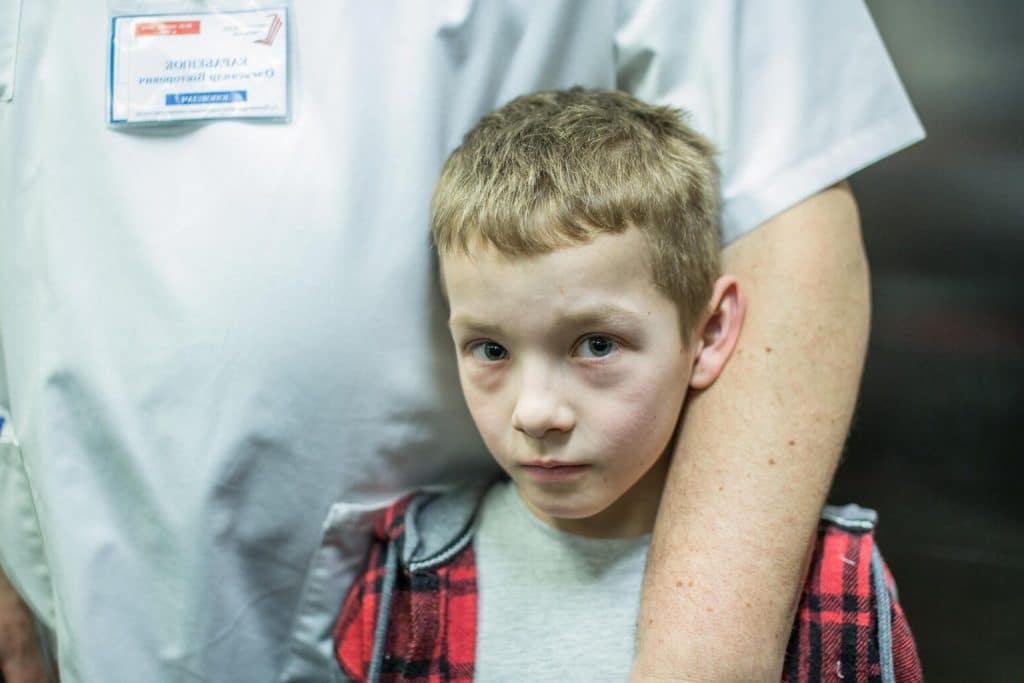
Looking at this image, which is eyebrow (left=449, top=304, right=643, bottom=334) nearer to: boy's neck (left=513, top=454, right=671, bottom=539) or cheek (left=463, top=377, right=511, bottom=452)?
cheek (left=463, top=377, right=511, bottom=452)

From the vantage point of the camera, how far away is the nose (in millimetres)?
570

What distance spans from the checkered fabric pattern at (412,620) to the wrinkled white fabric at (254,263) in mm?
54

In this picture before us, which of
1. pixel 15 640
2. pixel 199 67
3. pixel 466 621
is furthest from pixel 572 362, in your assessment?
pixel 15 640

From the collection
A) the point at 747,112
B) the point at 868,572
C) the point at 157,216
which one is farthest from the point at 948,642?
the point at 157,216

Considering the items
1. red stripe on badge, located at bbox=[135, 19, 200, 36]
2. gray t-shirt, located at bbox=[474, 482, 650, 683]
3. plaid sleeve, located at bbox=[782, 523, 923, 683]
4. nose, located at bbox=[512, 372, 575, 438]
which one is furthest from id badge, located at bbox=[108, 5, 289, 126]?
plaid sleeve, located at bbox=[782, 523, 923, 683]

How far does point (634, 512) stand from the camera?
2.25 ft

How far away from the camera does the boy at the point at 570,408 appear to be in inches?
22.8

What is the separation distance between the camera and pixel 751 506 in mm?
600

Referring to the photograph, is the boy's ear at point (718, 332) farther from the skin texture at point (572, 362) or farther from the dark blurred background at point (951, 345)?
the dark blurred background at point (951, 345)

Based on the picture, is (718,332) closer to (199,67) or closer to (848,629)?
(848,629)

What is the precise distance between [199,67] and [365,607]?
0.43m

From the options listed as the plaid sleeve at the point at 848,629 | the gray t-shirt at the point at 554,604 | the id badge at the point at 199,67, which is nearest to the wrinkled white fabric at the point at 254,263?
the id badge at the point at 199,67

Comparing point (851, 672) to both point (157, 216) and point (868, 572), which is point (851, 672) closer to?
point (868, 572)

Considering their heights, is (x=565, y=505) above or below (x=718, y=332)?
below
